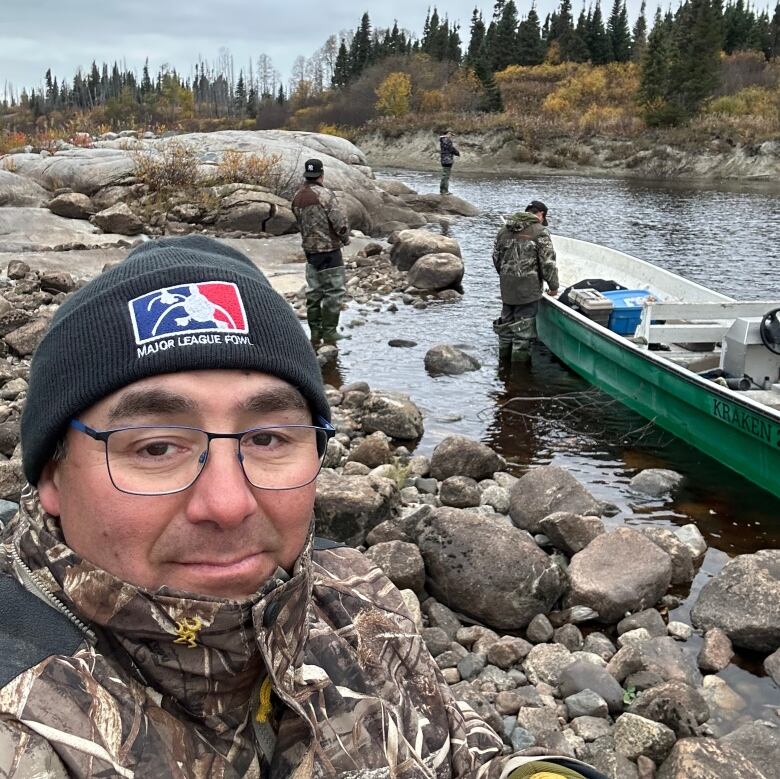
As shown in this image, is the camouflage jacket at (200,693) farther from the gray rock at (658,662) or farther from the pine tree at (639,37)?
the pine tree at (639,37)

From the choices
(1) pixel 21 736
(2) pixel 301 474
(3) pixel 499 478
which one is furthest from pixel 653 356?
(1) pixel 21 736

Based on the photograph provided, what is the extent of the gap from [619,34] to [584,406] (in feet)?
249

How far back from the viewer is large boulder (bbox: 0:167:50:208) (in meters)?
16.9

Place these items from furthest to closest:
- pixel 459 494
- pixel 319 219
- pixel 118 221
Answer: pixel 118 221, pixel 319 219, pixel 459 494

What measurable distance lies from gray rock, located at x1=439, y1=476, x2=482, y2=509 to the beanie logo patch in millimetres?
4818

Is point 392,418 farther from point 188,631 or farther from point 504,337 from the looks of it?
point 188,631

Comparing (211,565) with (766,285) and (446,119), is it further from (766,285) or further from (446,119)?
(446,119)

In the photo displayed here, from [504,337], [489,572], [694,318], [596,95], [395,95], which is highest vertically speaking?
[596,95]

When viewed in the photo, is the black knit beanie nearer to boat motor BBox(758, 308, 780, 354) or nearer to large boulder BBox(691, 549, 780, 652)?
large boulder BBox(691, 549, 780, 652)

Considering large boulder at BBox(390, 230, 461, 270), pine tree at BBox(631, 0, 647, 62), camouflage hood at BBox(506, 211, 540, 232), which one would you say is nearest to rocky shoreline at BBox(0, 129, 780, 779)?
camouflage hood at BBox(506, 211, 540, 232)

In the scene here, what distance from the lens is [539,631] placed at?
14.6ft

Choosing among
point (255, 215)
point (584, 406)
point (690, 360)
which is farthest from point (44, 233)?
point (690, 360)

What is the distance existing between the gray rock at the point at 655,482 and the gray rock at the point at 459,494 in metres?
1.55

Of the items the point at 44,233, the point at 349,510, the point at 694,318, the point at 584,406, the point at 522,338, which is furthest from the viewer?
the point at 44,233
